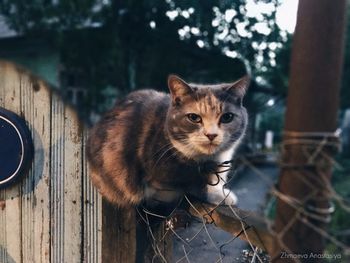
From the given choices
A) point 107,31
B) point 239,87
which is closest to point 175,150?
point 239,87

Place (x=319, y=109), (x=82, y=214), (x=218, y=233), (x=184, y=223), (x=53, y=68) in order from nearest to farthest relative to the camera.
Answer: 1. (x=319, y=109)
2. (x=218, y=233)
3. (x=184, y=223)
4. (x=82, y=214)
5. (x=53, y=68)

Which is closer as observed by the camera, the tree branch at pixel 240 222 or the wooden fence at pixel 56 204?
the tree branch at pixel 240 222

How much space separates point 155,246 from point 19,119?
2.05ft

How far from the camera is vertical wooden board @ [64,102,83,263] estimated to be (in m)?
1.21

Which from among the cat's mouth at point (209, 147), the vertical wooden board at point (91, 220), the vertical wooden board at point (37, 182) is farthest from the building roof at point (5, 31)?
the cat's mouth at point (209, 147)

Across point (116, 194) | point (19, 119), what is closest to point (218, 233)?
point (116, 194)

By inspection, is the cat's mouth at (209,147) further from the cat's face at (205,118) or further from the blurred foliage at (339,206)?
the blurred foliage at (339,206)

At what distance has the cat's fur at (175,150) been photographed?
119cm

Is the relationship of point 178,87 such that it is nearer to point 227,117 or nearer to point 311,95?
point 227,117

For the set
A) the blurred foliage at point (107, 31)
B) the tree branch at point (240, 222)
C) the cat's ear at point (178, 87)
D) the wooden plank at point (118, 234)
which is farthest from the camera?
the blurred foliage at point (107, 31)

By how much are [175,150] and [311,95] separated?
0.76 m

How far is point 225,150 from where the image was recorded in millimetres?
1241

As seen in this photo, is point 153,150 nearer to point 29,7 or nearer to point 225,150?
point 225,150

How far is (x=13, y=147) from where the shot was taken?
A: 128 cm
